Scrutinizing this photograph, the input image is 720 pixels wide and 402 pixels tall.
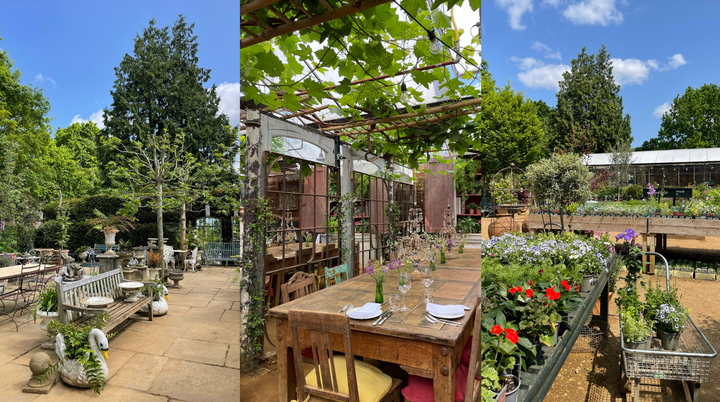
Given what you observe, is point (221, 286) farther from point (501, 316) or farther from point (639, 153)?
point (639, 153)

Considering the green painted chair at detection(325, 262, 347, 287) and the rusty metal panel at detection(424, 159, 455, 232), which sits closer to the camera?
the rusty metal panel at detection(424, 159, 455, 232)

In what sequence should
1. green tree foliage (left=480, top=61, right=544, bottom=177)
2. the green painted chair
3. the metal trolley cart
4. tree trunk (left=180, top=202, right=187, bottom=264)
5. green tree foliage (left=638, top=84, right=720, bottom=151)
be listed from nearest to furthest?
green tree foliage (left=480, top=61, right=544, bottom=177), the green painted chair, the metal trolley cart, green tree foliage (left=638, top=84, right=720, bottom=151), tree trunk (left=180, top=202, right=187, bottom=264)

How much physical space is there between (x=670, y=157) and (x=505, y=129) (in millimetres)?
1852

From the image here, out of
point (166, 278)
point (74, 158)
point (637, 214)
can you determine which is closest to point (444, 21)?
point (166, 278)

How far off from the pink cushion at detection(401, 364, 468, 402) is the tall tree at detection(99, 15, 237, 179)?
1.33 m

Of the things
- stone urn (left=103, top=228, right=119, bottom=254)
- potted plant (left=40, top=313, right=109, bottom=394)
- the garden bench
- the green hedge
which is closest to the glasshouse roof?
the garden bench

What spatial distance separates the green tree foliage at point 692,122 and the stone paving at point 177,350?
2315 mm

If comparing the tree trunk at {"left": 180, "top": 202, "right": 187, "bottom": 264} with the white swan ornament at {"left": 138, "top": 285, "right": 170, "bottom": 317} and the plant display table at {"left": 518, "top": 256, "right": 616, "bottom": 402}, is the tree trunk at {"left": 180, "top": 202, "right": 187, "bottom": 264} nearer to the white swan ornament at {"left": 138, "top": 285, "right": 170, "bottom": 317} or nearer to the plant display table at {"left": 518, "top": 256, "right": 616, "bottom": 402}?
the white swan ornament at {"left": 138, "top": 285, "right": 170, "bottom": 317}

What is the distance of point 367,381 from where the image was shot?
3.49ft

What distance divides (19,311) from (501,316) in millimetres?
2720

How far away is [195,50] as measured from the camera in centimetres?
188

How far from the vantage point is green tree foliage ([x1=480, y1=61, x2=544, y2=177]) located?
88 centimetres

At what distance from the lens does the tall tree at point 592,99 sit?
1.48 meters

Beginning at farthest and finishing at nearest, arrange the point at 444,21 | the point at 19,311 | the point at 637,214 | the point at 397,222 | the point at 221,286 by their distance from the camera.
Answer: the point at 637,214 → the point at 19,311 → the point at 221,286 → the point at 397,222 → the point at 444,21
